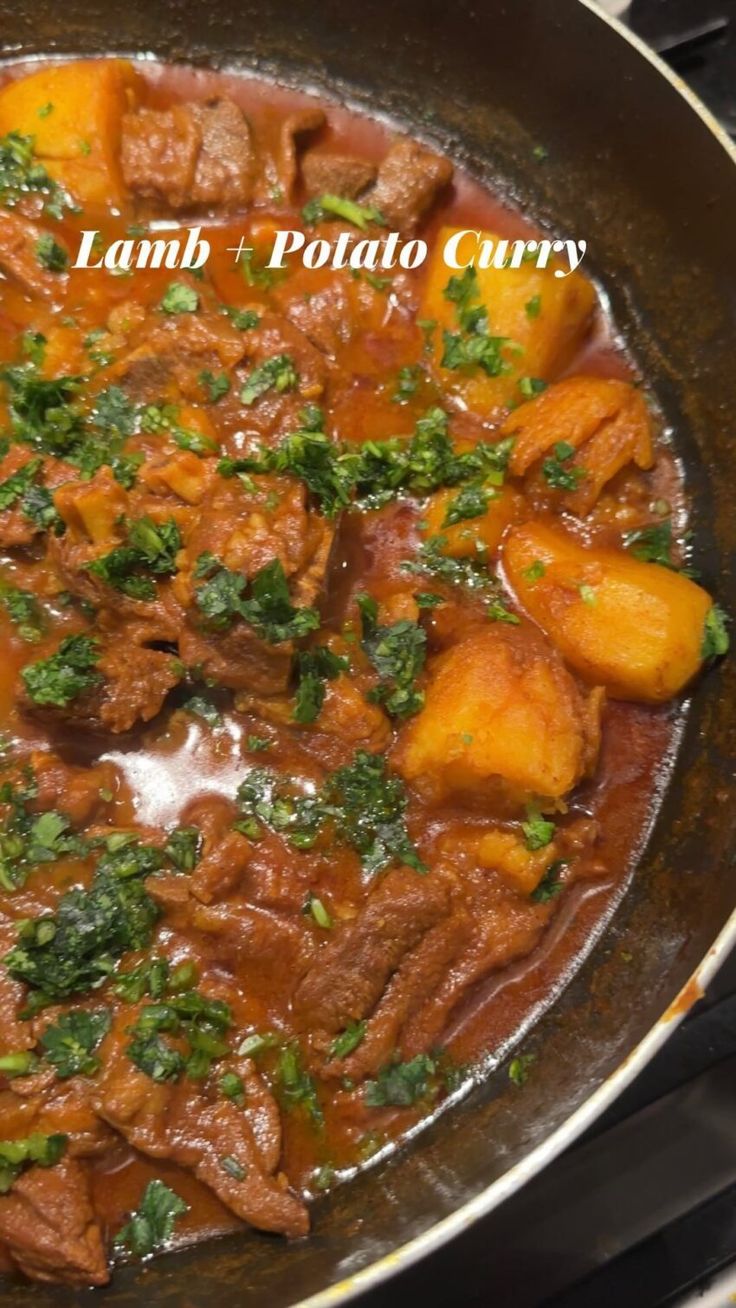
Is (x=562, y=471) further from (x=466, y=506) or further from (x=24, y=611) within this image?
(x=24, y=611)

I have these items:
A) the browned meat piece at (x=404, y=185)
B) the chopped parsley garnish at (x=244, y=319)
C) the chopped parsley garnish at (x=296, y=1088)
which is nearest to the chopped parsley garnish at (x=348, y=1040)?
the chopped parsley garnish at (x=296, y=1088)

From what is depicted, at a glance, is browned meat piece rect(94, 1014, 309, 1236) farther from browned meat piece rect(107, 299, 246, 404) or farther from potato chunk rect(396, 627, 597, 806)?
browned meat piece rect(107, 299, 246, 404)

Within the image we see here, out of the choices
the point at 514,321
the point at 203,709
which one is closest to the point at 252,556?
the point at 203,709

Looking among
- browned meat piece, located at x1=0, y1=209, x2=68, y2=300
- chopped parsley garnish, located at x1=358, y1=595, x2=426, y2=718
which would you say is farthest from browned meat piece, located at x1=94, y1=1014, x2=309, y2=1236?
browned meat piece, located at x1=0, y1=209, x2=68, y2=300

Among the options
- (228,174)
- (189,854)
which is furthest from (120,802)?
(228,174)

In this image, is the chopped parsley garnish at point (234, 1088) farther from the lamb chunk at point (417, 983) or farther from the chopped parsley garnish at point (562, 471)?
the chopped parsley garnish at point (562, 471)

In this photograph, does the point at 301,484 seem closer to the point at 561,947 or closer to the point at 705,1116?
the point at 561,947
